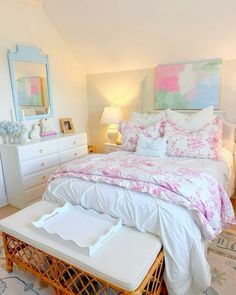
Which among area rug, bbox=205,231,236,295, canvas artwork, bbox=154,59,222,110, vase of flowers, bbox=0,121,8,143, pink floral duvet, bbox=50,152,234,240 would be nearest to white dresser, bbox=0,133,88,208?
vase of flowers, bbox=0,121,8,143

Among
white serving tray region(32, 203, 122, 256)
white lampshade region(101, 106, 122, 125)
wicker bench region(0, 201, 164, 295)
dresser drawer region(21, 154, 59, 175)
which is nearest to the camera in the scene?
wicker bench region(0, 201, 164, 295)

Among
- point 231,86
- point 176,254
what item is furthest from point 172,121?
point 176,254

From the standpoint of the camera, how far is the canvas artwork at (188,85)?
2963 millimetres

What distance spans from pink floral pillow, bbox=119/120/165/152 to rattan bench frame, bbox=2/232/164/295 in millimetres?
1573

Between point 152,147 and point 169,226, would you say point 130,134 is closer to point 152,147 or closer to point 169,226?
point 152,147

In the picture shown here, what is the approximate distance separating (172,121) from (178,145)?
1.28 ft

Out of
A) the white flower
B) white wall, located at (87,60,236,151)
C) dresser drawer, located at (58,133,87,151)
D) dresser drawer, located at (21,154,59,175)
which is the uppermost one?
white wall, located at (87,60,236,151)

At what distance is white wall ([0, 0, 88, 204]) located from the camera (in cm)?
293

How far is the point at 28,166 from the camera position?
2.84 metres

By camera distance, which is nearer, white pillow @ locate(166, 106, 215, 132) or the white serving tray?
the white serving tray

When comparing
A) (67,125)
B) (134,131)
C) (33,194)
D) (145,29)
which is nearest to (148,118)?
(134,131)

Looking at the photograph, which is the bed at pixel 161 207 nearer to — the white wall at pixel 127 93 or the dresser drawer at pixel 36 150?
the dresser drawer at pixel 36 150

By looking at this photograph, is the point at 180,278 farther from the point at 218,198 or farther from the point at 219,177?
the point at 219,177

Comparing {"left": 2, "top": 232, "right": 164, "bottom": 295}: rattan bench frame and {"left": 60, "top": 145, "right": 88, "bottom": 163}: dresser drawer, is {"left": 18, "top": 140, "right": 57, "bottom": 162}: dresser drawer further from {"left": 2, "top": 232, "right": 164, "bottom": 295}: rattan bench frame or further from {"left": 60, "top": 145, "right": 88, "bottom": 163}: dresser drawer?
{"left": 2, "top": 232, "right": 164, "bottom": 295}: rattan bench frame
